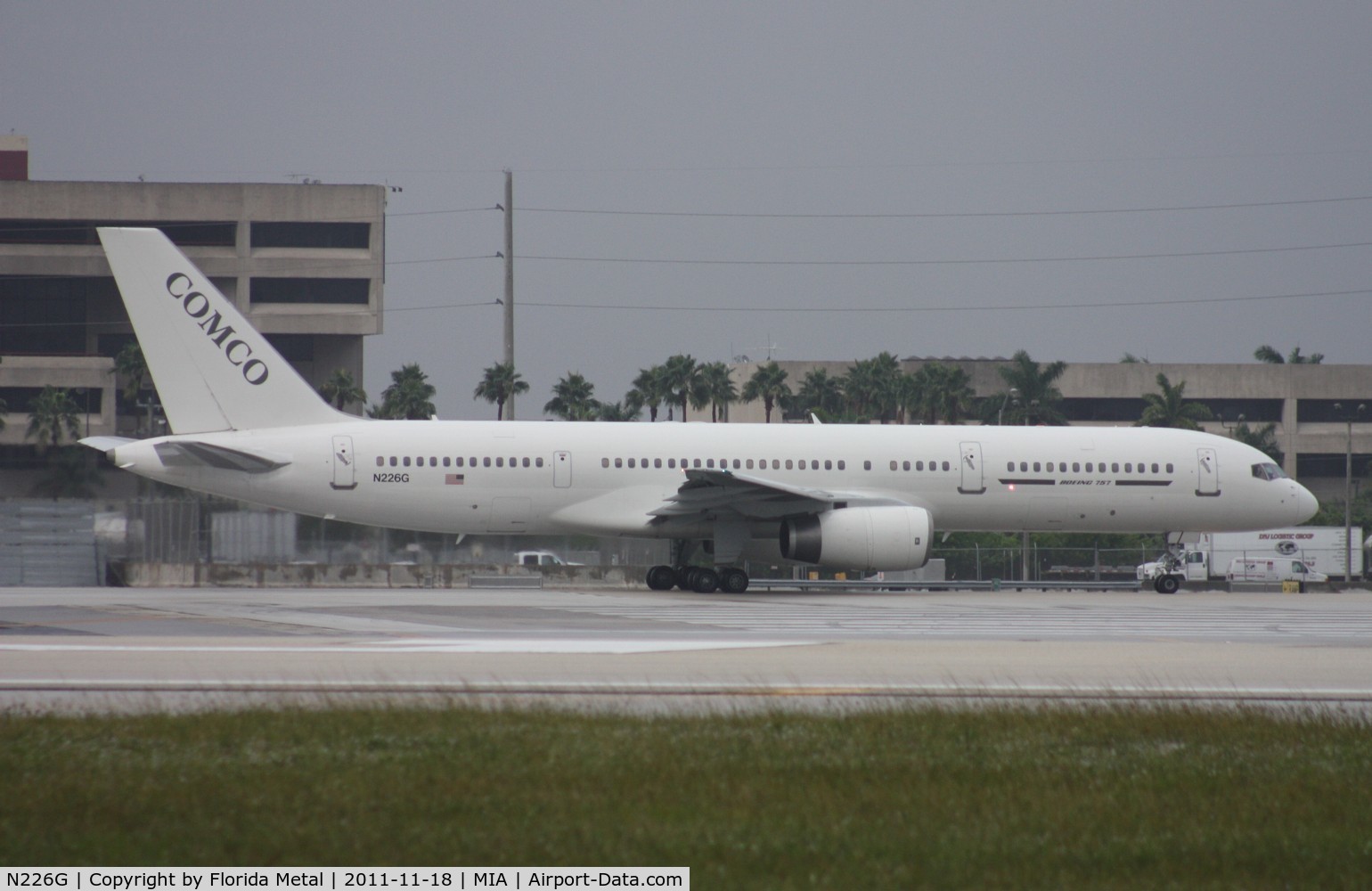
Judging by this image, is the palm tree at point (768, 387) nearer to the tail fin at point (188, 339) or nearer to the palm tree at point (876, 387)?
the palm tree at point (876, 387)

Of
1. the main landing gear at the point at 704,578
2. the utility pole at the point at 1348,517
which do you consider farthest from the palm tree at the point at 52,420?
the utility pole at the point at 1348,517

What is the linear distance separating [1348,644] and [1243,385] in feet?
258

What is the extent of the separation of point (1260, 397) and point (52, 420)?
7213 cm

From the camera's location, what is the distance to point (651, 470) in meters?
28.5

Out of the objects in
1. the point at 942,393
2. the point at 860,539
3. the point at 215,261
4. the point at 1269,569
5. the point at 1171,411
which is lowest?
the point at 1269,569

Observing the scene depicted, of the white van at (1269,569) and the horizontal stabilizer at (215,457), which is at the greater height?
the horizontal stabilizer at (215,457)

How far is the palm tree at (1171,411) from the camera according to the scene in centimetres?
8488

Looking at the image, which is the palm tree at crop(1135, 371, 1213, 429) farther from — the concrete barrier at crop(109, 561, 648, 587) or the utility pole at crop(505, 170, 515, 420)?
the concrete barrier at crop(109, 561, 648, 587)

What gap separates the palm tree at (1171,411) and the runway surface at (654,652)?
62133 millimetres

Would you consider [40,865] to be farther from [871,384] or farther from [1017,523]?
[871,384]

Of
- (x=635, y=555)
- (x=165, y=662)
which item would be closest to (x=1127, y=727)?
(x=165, y=662)

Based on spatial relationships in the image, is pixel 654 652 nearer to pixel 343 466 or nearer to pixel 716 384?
pixel 343 466
